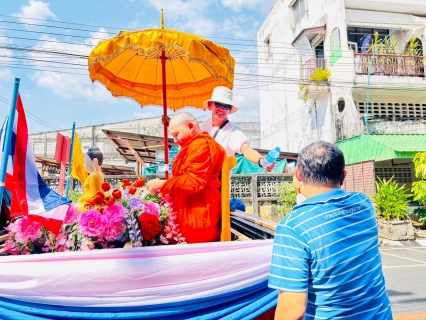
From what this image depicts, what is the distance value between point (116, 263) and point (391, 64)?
1487 centimetres

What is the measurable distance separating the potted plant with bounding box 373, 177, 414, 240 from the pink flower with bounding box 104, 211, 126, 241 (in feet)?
31.5

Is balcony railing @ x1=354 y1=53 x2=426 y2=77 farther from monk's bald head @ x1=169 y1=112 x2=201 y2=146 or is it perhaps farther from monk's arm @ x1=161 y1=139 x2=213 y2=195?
monk's arm @ x1=161 y1=139 x2=213 y2=195

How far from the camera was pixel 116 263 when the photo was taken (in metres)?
1.94

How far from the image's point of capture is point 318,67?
15492 mm

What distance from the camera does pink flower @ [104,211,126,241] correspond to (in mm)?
2385

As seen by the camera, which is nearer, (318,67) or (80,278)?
(80,278)

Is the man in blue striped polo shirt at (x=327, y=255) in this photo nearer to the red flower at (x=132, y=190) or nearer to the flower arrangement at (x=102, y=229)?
the flower arrangement at (x=102, y=229)

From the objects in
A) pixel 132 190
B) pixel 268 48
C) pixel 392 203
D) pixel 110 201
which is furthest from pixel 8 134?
pixel 268 48

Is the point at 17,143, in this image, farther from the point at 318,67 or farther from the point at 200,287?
the point at 318,67

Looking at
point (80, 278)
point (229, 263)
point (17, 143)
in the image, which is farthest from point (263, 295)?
point (17, 143)

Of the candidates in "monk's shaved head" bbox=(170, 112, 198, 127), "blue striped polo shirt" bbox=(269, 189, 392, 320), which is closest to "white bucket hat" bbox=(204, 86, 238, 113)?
"monk's shaved head" bbox=(170, 112, 198, 127)

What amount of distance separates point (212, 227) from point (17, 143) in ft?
4.94

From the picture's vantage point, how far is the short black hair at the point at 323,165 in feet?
4.98

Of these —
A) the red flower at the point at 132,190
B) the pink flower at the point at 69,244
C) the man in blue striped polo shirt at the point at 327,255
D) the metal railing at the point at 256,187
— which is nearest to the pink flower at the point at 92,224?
the pink flower at the point at 69,244
